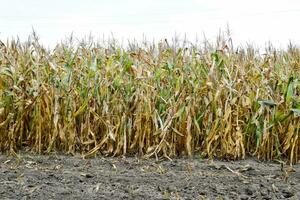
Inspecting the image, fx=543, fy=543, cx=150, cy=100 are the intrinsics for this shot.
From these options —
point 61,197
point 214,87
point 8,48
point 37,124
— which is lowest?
point 61,197

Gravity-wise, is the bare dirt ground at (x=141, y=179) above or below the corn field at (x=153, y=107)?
below

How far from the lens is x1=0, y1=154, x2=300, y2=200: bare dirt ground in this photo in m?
3.43

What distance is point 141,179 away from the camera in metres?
3.62

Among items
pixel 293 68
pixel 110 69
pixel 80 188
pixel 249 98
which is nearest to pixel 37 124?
pixel 110 69

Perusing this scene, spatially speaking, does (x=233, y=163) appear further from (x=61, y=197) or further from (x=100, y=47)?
(x=100, y=47)

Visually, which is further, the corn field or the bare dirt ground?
the corn field

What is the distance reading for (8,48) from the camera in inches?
189

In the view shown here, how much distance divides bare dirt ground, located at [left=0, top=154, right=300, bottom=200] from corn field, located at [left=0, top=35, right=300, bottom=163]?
17 cm

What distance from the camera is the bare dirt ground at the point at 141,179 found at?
343 cm

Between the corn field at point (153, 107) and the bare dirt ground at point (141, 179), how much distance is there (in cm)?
17

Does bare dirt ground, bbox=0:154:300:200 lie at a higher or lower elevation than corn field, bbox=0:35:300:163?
lower

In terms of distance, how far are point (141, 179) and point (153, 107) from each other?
0.75 meters

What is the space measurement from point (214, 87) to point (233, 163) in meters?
0.63

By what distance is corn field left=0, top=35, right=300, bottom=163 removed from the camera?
4180mm
